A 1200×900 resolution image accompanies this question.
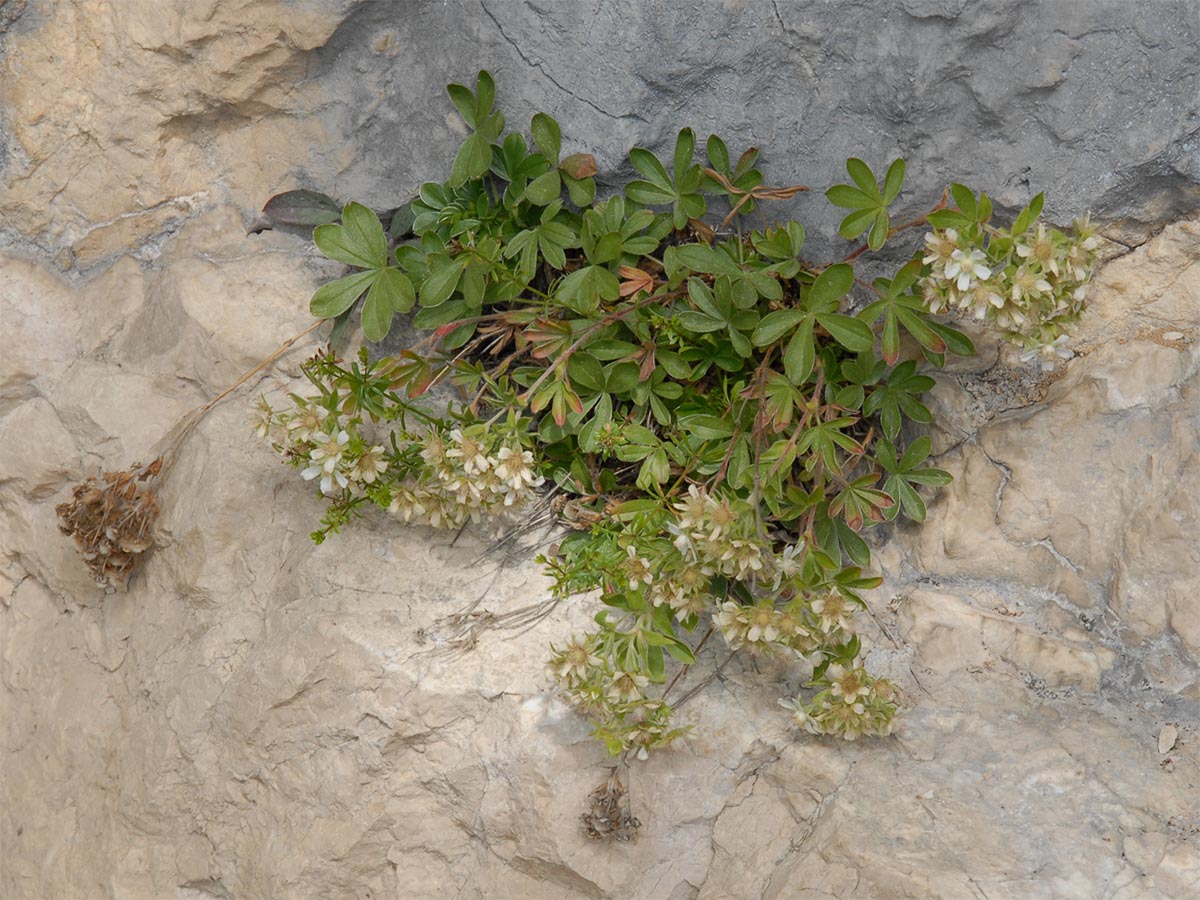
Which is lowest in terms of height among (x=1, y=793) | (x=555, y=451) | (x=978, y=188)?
(x=1, y=793)

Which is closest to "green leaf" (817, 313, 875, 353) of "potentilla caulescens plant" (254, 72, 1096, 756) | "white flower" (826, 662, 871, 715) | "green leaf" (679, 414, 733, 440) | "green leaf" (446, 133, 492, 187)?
"potentilla caulescens plant" (254, 72, 1096, 756)

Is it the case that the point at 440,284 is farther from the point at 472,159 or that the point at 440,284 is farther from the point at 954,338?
the point at 954,338

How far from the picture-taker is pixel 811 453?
126 inches

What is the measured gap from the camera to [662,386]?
325 cm

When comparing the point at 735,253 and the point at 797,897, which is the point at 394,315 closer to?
the point at 735,253

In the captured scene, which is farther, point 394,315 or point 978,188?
point 394,315

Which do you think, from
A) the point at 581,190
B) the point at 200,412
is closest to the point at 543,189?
the point at 581,190

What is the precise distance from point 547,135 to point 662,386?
2.72 feet

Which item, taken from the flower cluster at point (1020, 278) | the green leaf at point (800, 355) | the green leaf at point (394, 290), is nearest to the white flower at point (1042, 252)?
the flower cluster at point (1020, 278)

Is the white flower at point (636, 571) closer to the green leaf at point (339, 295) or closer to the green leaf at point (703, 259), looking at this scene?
the green leaf at point (703, 259)

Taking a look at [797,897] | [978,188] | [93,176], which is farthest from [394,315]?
[797,897]

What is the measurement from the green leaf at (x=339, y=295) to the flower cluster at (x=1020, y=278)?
5.37ft

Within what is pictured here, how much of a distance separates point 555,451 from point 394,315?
72 cm

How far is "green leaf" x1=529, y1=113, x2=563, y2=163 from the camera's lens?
3.18 meters
